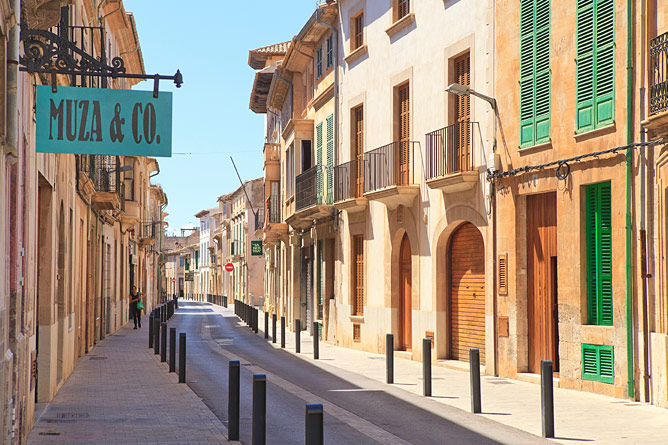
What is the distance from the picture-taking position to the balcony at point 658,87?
1202 centimetres

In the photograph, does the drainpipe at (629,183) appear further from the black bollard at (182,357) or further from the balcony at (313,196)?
the balcony at (313,196)

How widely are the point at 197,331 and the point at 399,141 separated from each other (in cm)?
1517

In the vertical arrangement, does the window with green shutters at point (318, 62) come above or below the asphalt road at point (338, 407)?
above

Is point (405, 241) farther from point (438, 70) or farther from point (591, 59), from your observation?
point (591, 59)

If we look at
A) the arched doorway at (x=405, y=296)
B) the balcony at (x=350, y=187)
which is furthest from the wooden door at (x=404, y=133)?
the balcony at (x=350, y=187)

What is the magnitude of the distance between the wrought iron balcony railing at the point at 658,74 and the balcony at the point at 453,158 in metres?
5.22

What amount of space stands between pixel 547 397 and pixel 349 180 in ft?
48.3

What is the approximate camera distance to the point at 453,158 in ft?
60.1

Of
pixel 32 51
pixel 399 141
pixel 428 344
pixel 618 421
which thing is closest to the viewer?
pixel 32 51

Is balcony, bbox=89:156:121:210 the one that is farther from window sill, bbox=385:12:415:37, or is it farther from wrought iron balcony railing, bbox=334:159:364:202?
window sill, bbox=385:12:415:37

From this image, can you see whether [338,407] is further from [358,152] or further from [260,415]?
[358,152]

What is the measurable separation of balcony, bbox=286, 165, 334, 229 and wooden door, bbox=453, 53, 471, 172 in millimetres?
7845

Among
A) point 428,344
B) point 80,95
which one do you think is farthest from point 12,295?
point 428,344

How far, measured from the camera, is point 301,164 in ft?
102
